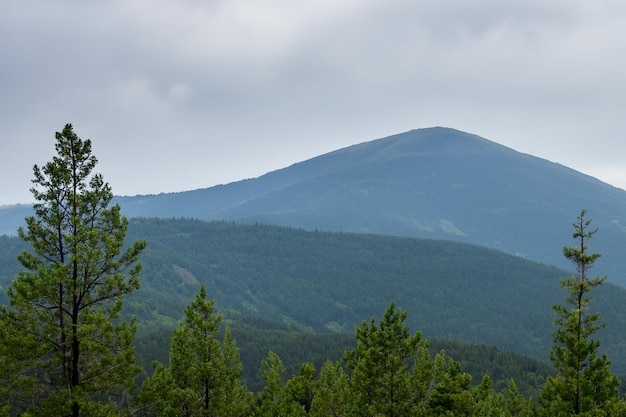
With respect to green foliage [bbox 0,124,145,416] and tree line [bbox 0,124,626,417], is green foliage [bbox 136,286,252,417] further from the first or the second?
green foliage [bbox 0,124,145,416]

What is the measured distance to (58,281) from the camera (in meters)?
24.0

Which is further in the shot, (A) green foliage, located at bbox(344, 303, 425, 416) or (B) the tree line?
(A) green foliage, located at bbox(344, 303, 425, 416)

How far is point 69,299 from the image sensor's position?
82.3 feet

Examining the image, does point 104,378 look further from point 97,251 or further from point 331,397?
point 331,397

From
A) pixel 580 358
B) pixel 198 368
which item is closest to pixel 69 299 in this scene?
pixel 198 368

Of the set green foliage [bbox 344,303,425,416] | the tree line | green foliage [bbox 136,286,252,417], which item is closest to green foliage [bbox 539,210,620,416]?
the tree line

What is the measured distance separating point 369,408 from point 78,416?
1640 centimetres

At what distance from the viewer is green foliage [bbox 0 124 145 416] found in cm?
2423

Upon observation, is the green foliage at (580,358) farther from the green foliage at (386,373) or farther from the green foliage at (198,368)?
the green foliage at (198,368)

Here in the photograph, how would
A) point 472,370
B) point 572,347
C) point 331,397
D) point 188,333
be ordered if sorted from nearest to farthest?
point 572,347 → point 188,333 → point 331,397 → point 472,370

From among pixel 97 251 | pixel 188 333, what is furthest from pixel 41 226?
pixel 188 333

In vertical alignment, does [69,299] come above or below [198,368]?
above

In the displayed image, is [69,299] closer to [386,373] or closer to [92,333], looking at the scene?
[92,333]

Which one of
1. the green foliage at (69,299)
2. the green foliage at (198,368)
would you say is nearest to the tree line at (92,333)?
the green foliage at (69,299)
